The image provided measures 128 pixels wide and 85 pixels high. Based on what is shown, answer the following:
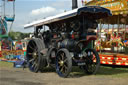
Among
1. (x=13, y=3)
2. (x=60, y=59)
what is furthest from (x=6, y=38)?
(x=60, y=59)

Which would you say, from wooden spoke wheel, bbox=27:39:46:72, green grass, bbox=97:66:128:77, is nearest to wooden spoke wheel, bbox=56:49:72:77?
wooden spoke wheel, bbox=27:39:46:72

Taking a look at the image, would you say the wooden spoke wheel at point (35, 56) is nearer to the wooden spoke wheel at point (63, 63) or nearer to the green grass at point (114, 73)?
the wooden spoke wheel at point (63, 63)

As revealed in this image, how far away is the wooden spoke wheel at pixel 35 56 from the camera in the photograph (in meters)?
9.75

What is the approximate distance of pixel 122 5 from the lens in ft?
43.2

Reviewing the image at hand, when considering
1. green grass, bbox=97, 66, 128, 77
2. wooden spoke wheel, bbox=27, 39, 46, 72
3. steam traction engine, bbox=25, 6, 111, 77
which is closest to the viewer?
steam traction engine, bbox=25, 6, 111, 77

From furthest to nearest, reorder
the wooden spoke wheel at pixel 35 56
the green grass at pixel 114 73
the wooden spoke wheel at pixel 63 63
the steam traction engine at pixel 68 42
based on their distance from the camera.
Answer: the wooden spoke wheel at pixel 35 56
the green grass at pixel 114 73
the steam traction engine at pixel 68 42
the wooden spoke wheel at pixel 63 63

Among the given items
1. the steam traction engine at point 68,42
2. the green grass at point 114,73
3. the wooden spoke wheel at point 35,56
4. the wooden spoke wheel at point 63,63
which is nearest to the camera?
the wooden spoke wheel at point 63,63

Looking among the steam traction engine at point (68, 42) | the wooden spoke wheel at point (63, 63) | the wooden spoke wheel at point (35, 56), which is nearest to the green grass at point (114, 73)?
the steam traction engine at point (68, 42)

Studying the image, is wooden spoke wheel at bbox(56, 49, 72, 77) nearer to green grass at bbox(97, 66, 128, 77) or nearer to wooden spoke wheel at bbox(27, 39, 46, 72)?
wooden spoke wheel at bbox(27, 39, 46, 72)

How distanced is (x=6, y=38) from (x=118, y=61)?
2571cm

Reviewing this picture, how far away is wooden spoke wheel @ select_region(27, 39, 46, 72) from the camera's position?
975 cm

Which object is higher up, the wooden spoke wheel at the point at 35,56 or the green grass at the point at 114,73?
the wooden spoke wheel at the point at 35,56

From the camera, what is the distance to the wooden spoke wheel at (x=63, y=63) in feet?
26.4

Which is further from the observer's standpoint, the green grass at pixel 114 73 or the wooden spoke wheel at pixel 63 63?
the green grass at pixel 114 73
